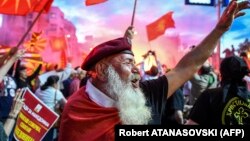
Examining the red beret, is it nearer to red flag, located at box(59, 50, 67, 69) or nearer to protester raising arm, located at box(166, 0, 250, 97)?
protester raising arm, located at box(166, 0, 250, 97)

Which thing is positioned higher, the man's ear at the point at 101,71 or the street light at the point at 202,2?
the man's ear at the point at 101,71

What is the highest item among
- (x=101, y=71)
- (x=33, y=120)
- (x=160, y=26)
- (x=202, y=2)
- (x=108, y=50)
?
(x=108, y=50)

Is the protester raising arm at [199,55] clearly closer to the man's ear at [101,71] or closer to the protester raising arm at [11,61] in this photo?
the man's ear at [101,71]

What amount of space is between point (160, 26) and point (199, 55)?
34.0ft

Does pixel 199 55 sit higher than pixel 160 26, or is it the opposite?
pixel 199 55

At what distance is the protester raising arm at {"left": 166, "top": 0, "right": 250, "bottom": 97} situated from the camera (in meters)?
3.20

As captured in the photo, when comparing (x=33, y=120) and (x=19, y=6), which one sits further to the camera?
(x=19, y=6)

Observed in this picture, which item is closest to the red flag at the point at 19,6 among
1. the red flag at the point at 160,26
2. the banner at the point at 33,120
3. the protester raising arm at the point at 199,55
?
the banner at the point at 33,120

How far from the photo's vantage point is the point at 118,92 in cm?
300

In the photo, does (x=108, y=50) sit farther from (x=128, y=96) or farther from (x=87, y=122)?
(x=87, y=122)

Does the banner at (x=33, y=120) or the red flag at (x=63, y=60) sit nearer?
the banner at (x=33, y=120)

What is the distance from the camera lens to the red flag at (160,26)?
1327cm

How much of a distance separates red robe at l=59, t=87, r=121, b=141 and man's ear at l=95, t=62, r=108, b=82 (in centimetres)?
18

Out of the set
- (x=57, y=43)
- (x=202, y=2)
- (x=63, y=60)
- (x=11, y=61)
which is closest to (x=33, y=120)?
(x=11, y=61)
